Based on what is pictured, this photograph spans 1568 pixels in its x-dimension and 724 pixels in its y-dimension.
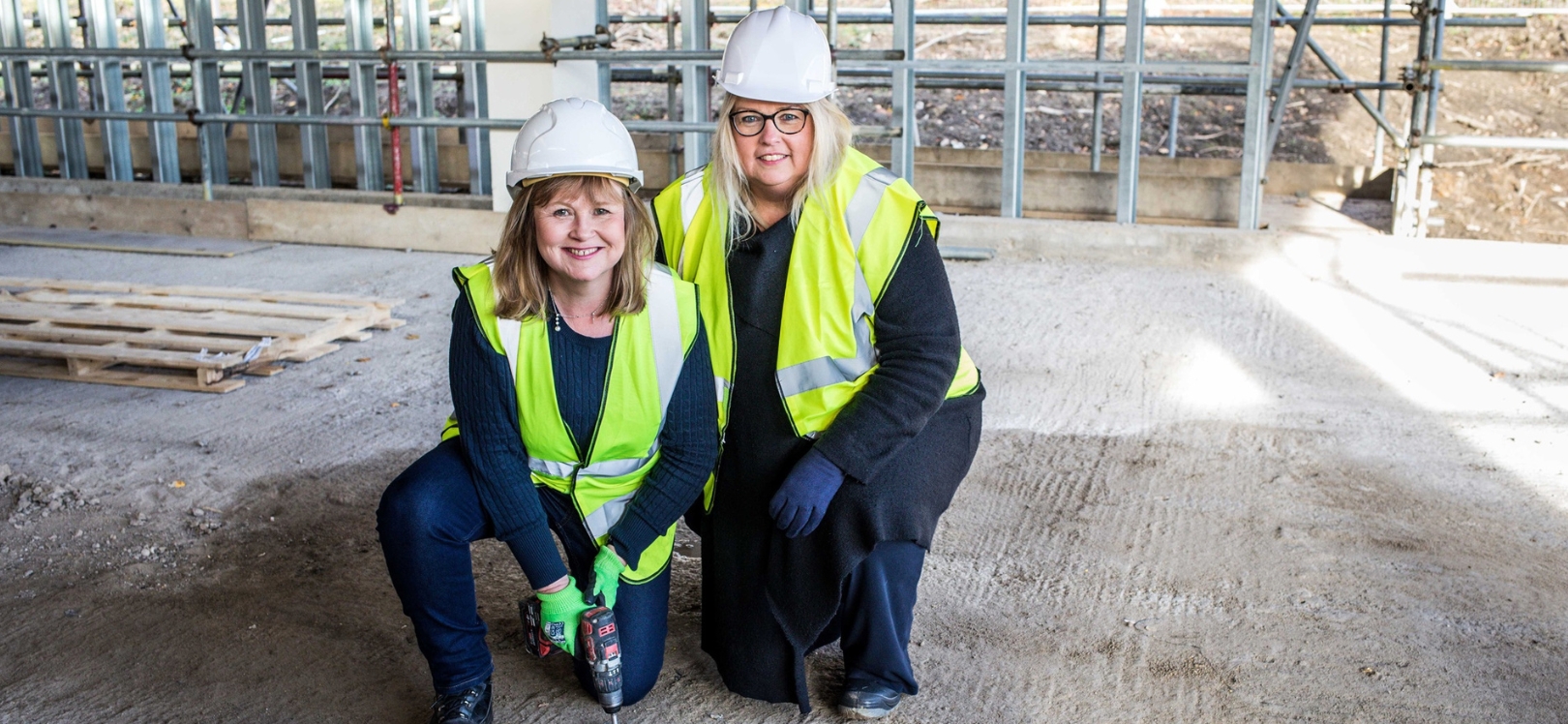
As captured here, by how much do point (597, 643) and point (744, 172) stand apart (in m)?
0.95

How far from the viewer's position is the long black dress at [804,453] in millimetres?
2449

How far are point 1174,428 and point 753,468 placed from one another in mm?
2383

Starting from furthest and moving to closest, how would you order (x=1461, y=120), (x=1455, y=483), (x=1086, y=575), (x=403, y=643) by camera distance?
(x=1461, y=120), (x=1455, y=483), (x=1086, y=575), (x=403, y=643)

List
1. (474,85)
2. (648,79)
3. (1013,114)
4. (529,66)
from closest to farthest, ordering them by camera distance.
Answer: (1013,114) < (529,66) < (474,85) < (648,79)

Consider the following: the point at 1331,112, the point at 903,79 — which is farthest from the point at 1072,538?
the point at 1331,112

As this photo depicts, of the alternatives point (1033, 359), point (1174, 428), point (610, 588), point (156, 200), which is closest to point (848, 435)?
point (610, 588)

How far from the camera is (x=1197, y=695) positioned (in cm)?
266

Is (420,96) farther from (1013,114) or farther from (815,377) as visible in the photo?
(815,377)

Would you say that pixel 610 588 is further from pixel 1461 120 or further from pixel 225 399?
pixel 1461 120

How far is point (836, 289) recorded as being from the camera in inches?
97.5

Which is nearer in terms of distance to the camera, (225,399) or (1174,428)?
(1174,428)

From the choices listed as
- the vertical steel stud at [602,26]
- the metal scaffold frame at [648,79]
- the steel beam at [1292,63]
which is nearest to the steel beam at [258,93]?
the metal scaffold frame at [648,79]

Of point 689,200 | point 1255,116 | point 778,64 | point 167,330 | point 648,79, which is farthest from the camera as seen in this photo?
point 648,79

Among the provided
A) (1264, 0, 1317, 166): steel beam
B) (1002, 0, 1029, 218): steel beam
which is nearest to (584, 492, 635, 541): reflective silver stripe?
(1002, 0, 1029, 218): steel beam
